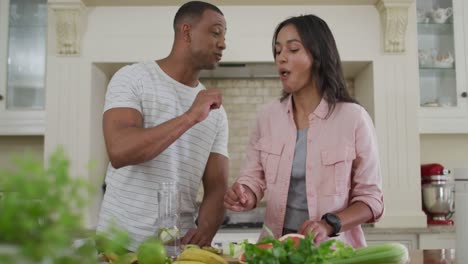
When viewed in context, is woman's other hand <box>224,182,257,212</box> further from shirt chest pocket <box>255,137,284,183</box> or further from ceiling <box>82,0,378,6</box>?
ceiling <box>82,0,378,6</box>

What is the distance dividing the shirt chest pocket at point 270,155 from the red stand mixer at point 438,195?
1910 millimetres

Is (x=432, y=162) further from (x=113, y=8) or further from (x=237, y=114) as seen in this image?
(x=113, y=8)

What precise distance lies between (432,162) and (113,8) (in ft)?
7.87

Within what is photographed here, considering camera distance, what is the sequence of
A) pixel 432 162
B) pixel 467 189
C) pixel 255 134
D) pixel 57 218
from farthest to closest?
pixel 432 162 < pixel 255 134 < pixel 467 189 < pixel 57 218

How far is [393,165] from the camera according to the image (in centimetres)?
303

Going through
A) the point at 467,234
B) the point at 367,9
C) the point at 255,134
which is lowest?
the point at 467,234

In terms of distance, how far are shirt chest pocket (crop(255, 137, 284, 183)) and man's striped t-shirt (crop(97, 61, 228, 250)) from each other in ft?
0.71

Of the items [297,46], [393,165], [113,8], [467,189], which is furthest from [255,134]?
[113,8]

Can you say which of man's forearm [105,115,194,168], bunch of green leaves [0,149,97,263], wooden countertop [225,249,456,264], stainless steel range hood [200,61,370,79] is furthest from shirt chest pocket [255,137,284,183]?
stainless steel range hood [200,61,370,79]

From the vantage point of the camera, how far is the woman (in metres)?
1.40

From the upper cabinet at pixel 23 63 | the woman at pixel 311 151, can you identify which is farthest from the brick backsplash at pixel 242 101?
the woman at pixel 311 151

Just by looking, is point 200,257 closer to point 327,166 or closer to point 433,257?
point 327,166

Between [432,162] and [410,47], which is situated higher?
[410,47]

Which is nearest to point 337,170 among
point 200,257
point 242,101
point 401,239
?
point 200,257
